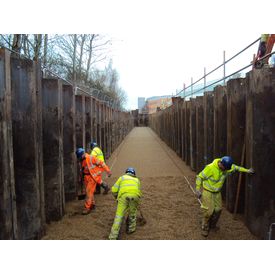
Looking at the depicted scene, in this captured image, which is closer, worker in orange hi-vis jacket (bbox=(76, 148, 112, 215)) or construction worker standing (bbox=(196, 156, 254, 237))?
construction worker standing (bbox=(196, 156, 254, 237))

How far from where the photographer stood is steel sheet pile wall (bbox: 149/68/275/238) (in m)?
4.74

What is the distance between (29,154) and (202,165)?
5.50 meters

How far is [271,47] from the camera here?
7.44m

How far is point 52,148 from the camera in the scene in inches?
235

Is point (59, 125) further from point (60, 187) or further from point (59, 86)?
point (60, 187)

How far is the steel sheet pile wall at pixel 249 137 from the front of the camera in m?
4.74

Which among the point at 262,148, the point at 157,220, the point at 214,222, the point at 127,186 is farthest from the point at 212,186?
the point at 127,186

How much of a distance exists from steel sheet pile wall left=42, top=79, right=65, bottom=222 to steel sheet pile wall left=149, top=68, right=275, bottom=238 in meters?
3.38

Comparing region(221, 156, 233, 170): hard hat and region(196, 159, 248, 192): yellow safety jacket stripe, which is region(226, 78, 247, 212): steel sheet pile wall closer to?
region(196, 159, 248, 192): yellow safety jacket stripe

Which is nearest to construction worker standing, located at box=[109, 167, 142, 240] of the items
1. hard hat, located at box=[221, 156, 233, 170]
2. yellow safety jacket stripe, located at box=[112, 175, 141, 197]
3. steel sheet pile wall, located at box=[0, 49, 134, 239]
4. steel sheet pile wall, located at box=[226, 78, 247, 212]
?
yellow safety jacket stripe, located at box=[112, 175, 141, 197]

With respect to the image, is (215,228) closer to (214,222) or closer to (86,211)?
(214,222)

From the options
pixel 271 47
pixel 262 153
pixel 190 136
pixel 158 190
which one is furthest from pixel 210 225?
pixel 190 136

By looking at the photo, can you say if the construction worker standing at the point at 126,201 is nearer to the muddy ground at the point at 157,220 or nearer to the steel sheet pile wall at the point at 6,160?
the muddy ground at the point at 157,220

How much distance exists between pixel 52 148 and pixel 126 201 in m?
1.91
